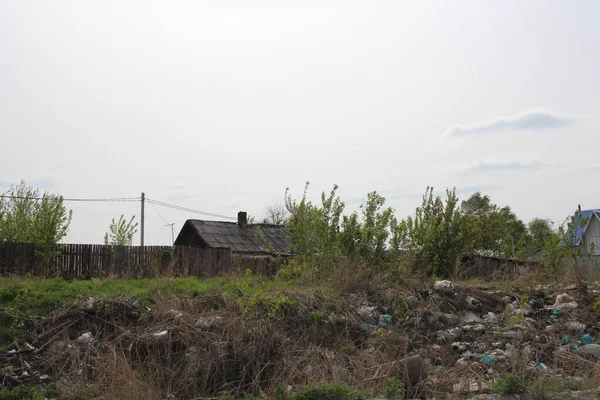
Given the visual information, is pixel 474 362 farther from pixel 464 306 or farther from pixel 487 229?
pixel 487 229

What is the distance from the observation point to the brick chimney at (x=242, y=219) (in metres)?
33.3

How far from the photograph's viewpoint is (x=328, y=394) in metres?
6.95

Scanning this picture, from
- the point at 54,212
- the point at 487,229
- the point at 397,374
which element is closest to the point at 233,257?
the point at 54,212

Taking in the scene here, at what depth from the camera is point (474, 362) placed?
8.98m

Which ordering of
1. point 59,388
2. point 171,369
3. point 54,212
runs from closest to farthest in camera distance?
point 59,388
point 171,369
point 54,212

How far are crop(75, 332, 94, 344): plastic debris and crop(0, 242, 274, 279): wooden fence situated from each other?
6496 millimetres

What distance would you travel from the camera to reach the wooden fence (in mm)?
→ 16078

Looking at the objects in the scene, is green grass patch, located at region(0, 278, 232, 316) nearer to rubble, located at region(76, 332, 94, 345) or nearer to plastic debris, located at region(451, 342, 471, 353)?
rubble, located at region(76, 332, 94, 345)

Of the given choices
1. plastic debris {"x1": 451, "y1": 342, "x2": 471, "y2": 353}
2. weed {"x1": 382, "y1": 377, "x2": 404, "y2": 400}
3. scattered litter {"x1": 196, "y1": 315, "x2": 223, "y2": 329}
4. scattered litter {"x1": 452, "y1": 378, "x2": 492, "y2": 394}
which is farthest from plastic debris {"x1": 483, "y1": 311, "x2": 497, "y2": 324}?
scattered litter {"x1": 196, "y1": 315, "x2": 223, "y2": 329}

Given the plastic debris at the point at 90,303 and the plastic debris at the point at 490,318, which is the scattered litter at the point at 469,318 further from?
the plastic debris at the point at 90,303

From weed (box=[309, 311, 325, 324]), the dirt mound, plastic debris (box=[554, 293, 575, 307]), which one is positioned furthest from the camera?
plastic debris (box=[554, 293, 575, 307])

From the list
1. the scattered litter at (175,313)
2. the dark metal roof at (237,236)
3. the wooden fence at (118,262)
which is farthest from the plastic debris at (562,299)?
the dark metal roof at (237,236)

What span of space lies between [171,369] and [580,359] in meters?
6.32

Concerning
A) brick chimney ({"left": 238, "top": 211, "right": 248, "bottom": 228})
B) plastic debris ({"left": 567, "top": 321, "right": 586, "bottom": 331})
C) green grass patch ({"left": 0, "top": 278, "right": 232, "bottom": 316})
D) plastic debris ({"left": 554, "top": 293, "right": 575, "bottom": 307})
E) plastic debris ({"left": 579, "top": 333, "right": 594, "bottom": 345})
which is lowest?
plastic debris ({"left": 579, "top": 333, "right": 594, "bottom": 345})
